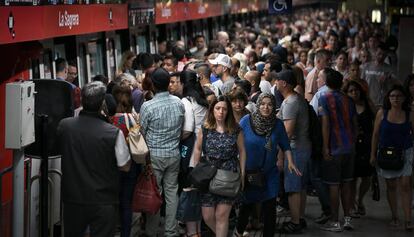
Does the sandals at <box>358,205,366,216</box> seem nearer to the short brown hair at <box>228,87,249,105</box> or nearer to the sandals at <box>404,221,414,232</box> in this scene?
the sandals at <box>404,221,414,232</box>

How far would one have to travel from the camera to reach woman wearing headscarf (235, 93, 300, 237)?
25.3 feet

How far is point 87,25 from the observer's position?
35.3ft

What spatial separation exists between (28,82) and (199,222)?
2.48 metres

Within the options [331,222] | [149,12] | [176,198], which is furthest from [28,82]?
[149,12]

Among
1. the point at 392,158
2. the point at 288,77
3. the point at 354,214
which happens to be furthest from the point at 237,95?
the point at 354,214

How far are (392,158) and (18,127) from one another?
168 inches

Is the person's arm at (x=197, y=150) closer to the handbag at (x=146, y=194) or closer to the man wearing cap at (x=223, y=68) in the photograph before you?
the handbag at (x=146, y=194)

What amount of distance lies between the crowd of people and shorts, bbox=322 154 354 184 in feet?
0.03

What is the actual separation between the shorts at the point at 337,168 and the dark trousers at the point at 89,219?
3036 mm

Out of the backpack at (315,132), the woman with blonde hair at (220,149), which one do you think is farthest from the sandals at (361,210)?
the woman with blonde hair at (220,149)

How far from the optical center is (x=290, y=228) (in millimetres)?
8727

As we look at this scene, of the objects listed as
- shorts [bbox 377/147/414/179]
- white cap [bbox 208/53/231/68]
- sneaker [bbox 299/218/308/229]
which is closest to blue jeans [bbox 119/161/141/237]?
sneaker [bbox 299/218/308/229]

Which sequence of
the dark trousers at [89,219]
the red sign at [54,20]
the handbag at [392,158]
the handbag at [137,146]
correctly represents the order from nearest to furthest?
the dark trousers at [89,219], the handbag at [137,146], the red sign at [54,20], the handbag at [392,158]

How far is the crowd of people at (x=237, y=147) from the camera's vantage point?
251 inches
